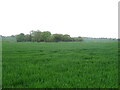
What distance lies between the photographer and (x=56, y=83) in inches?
198

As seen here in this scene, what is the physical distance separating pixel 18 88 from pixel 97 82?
2.14m

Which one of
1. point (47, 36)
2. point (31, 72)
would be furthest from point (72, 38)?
point (31, 72)

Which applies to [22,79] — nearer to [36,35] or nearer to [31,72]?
[31,72]

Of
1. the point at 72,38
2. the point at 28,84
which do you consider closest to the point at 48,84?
the point at 28,84

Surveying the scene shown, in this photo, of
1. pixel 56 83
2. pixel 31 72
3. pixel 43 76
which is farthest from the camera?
pixel 31 72

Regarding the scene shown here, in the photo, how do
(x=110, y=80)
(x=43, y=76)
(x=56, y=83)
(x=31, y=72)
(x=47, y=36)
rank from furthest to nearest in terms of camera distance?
(x=47, y=36) < (x=31, y=72) < (x=43, y=76) < (x=110, y=80) < (x=56, y=83)

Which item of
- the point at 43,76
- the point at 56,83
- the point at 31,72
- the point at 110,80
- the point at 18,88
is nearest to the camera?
the point at 18,88

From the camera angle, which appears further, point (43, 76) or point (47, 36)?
point (47, 36)

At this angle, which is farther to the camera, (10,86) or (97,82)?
(97,82)

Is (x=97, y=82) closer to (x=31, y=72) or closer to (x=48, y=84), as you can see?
(x=48, y=84)

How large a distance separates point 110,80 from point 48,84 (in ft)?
6.05

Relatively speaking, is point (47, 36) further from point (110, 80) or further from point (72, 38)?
Result: point (110, 80)

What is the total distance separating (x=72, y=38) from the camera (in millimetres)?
60438

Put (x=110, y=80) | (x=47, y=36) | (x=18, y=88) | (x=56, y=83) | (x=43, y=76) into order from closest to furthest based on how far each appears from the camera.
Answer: (x=18, y=88), (x=56, y=83), (x=110, y=80), (x=43, y=76), (x=47, y=36)
